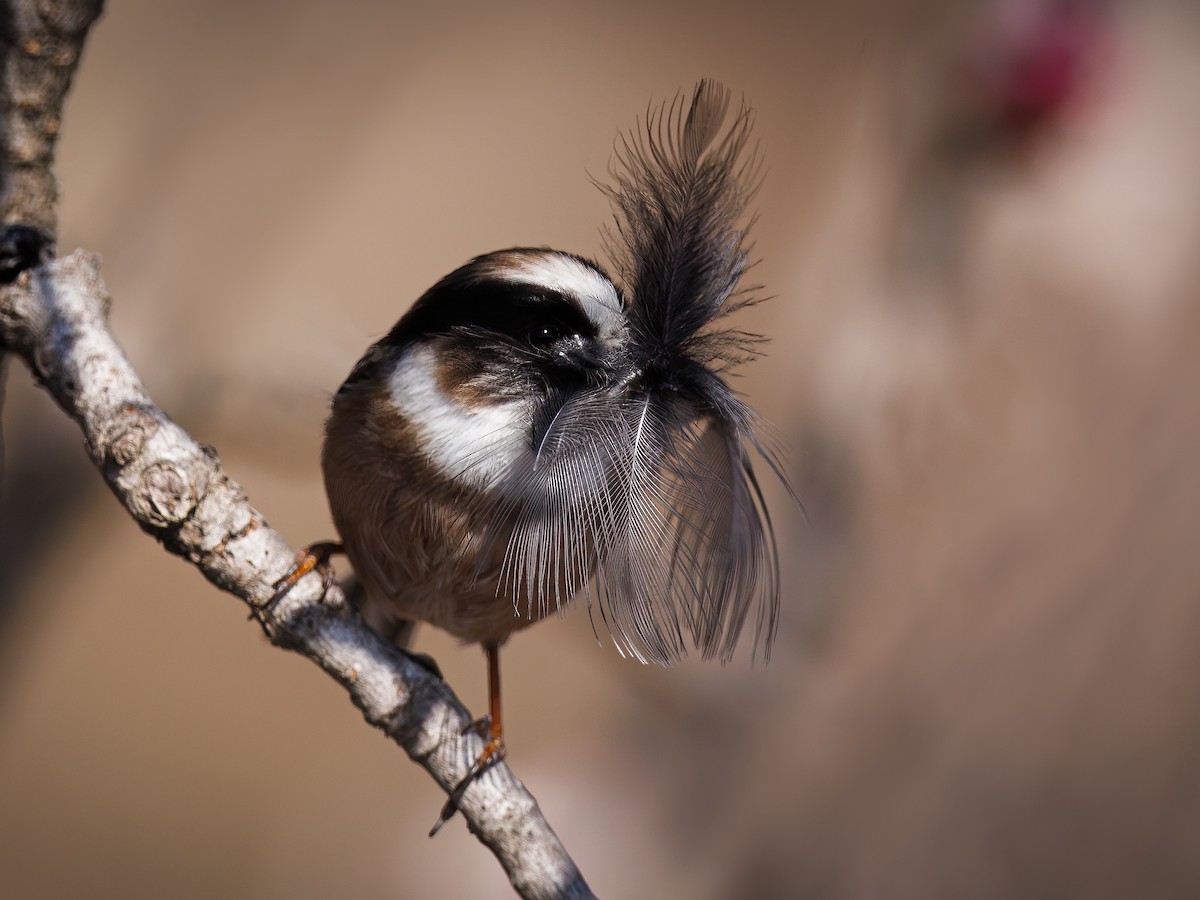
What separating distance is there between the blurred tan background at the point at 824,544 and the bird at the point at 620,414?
0.88 meters

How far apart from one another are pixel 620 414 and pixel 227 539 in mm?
484

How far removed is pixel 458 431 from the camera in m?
1.30

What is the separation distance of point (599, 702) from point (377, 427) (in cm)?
259

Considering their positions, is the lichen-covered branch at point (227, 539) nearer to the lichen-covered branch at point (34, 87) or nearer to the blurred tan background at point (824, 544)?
the lichen-covered branch at point (34, 87)

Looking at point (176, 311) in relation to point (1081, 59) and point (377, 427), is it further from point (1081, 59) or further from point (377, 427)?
point (1081, 59)

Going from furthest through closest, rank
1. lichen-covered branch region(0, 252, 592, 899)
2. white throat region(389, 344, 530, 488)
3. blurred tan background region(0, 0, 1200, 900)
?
blurred tan background region(0, 0, 1200, 900)
white throat region(389, 344, 530, 488)
lichen-covered branch region(0, 252, 592, 899)

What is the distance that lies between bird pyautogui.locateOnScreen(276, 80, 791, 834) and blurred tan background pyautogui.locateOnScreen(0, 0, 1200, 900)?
0.88 m

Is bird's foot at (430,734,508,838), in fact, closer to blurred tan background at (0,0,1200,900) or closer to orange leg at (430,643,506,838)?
orange leg at (430,643,506,838)

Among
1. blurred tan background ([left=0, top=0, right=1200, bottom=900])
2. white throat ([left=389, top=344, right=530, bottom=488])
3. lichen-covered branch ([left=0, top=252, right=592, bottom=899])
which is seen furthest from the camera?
blurred tan background ([left=0, top=0, right=1200, bottom=900])

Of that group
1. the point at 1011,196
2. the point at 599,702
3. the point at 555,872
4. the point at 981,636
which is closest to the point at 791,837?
the point at 981,636

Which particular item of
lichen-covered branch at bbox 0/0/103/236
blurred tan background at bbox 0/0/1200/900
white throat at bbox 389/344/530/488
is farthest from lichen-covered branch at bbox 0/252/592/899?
blurred tan background at bbox 0/0/1200/900

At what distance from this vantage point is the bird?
1209 millimetres

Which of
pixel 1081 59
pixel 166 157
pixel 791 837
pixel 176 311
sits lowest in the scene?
pixel 791 837

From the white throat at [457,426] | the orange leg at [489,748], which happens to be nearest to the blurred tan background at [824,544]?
the orange leg at [489,748]
